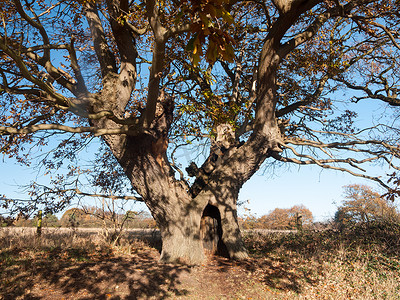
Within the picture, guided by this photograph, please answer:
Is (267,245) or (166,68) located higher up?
(166,68)

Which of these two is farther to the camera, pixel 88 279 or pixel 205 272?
pixel 205 272

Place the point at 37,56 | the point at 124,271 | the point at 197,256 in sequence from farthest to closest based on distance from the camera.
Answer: the point at 197,256, the point at 37,56, the point at 124,271

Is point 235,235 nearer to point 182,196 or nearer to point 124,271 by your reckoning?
point 182,196

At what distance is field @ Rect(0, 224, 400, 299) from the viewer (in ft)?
19.1

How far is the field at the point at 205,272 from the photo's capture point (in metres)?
5.82

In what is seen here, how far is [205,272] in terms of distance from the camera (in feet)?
23.6

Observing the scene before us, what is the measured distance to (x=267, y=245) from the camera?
411 inches

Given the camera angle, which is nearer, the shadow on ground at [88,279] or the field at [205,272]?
the shadow on ground at [88,279]

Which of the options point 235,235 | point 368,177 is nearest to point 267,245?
point 235,235

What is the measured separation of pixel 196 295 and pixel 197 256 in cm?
231

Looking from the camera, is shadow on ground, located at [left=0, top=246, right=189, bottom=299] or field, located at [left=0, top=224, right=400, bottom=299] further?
field, located at [left=0, top=224, right=400, bottom=299]

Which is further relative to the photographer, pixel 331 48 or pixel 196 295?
pixel 331 48

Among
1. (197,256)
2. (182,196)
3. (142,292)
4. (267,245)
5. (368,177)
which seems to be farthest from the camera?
(267,245)

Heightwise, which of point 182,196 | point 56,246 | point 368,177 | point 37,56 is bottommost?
point 56,246
